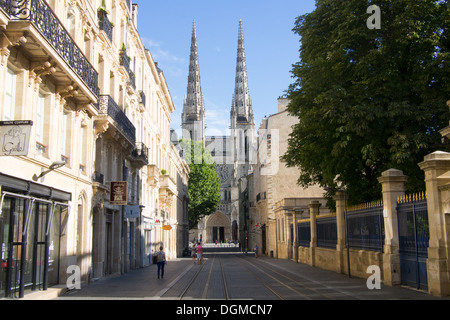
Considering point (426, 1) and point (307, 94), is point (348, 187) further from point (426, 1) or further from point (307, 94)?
point (426, 1)

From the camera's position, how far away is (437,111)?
58.1 ft

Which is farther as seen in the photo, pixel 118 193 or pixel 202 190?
pixel 202 190

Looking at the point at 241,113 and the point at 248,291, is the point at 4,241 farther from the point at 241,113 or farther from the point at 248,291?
the point at 241,113

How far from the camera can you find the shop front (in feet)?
37.9

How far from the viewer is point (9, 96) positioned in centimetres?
1198

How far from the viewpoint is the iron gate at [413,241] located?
553 inches

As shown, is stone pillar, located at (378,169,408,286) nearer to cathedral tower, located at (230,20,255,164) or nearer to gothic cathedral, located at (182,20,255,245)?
gothic cathedral, located at (182,20,255,245)

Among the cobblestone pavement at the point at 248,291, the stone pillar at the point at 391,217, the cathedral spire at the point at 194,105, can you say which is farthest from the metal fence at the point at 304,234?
the cathedral spire at the point at 194,105

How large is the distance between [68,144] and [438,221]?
11965 millimetres

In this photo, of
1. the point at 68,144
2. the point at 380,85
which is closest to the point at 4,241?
the point at 68,144

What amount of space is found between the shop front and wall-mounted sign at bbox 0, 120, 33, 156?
31.1 inches

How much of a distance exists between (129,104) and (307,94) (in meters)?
10.8

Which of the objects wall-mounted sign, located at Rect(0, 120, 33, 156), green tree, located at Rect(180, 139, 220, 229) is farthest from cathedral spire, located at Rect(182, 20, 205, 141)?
wall-mounted sign, located at Rect(0, 120, 33, 156)

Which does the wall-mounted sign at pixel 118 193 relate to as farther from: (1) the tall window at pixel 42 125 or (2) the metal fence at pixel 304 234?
(2) the metal fence at pixel 304 234
